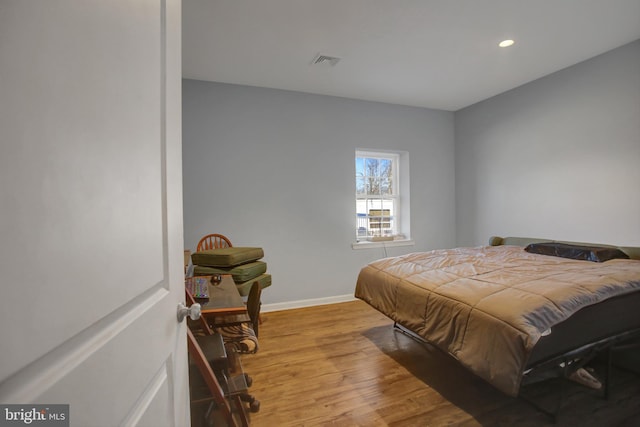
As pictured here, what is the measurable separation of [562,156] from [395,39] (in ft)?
7.62

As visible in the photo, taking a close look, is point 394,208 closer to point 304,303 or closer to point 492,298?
point 304,303

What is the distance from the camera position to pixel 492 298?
1649mm

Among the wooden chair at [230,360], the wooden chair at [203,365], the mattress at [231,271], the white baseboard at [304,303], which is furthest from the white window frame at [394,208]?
the wooden chair at [203,365]

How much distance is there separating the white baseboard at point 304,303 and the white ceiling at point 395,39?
2.68 meters

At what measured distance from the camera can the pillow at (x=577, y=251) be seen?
8.36ft

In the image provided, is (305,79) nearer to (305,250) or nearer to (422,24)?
(422,24)

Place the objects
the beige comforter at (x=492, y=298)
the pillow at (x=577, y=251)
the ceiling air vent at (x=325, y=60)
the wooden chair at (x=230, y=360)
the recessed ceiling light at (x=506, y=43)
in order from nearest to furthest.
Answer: the beige comforter at (x=492, y=298)
the wooden chair at (x=230, y=360)
the pillow at (x=577, y=251)
the recessed ceiling light at (x=506, y=43)
the ceiling air vent at (x=325, y=60)

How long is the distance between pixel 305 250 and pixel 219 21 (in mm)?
2556

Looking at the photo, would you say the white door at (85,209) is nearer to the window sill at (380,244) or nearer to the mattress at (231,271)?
the mattress at (231,271)

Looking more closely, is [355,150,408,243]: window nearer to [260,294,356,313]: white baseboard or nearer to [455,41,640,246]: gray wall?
[260,294,356,313]: white baseboard

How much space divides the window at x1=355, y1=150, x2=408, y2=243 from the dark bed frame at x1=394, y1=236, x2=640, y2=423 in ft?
8.45

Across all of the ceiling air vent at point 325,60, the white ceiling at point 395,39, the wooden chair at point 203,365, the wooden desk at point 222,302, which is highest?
the white ceiling at point 395,39

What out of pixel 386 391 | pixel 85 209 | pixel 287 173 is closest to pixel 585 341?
pixel 386 391

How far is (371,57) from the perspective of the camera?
2.93 metres
